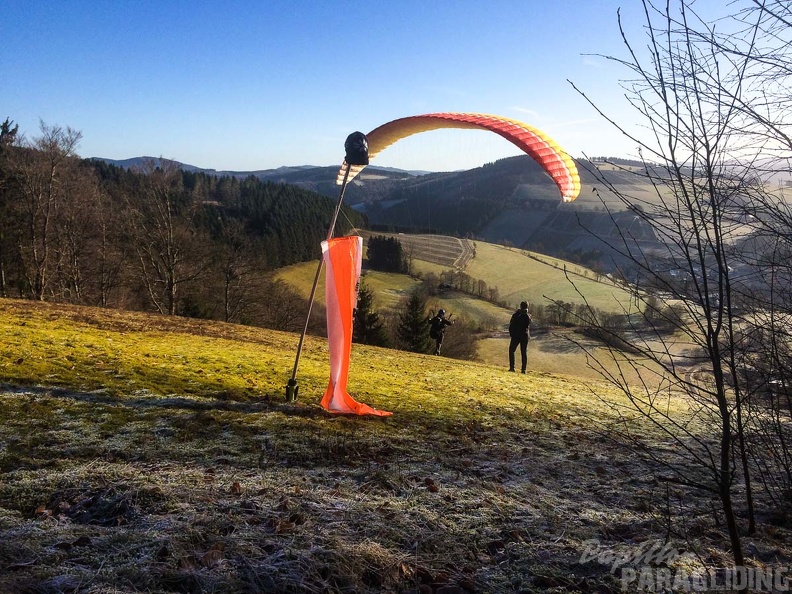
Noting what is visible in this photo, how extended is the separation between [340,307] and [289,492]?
322cm

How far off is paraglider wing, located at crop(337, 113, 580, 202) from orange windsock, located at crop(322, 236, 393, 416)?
155 centimetres

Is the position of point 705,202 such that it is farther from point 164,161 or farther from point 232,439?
point 164,161

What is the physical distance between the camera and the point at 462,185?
191 m

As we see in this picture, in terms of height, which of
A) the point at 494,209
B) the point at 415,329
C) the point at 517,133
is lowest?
the point at 415,329

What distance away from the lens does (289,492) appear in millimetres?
4234

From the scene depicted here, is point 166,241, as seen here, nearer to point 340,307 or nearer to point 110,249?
point 110,249

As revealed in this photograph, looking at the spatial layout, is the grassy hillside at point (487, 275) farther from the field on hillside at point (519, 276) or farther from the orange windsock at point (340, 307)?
the orange windsock at point (340, 307)

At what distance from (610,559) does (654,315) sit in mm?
1917

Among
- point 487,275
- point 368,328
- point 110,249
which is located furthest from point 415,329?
point 487,275

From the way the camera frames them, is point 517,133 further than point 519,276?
No

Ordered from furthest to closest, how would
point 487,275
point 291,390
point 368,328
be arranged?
point 487,275
point 368,328
point 291,390

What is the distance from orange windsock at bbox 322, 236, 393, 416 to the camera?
6875 mm

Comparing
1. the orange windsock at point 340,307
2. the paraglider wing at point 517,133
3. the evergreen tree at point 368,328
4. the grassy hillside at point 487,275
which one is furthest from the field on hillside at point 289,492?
the grassy hillside at point 487,275

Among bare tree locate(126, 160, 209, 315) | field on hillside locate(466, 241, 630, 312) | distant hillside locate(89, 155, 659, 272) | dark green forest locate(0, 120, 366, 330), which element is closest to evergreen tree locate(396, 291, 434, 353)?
dark green forest locate(0, 120, 366, 330)
